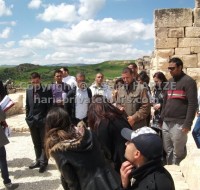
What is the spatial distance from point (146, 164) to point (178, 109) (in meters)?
2.82

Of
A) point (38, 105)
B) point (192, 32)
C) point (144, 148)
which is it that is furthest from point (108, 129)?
point (192, 32)

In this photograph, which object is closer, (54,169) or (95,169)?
(95,169)

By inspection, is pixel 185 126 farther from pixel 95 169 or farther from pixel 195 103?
pixel 95 169

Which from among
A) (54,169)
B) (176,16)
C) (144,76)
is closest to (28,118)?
(54,169)

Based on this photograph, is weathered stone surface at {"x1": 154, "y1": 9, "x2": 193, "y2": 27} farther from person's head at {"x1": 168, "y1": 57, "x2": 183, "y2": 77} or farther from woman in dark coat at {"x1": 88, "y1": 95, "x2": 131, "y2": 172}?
woman in dark coat at {"x1": 88, "y1": 95, "x2": 131, "y2": 172}

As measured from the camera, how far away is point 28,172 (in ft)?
19.1

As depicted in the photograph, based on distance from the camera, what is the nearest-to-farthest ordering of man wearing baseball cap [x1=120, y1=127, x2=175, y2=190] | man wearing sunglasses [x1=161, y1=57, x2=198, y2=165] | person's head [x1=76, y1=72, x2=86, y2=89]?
1. man wearing baseball cap [x1=120, y1=127, x2=175, y2=190]
2. man wearing sunglasses [x1=161, y1=57, x2=198, y2=165]
3. person's head [x1=76, y1=72, x2=86, y2=89]

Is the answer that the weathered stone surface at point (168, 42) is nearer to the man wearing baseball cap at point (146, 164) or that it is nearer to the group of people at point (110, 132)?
the group of people at point (110, 132)

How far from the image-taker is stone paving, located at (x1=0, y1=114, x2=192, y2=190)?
479 cm

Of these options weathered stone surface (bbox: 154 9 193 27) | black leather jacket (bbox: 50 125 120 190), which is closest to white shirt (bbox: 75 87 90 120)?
black leather jacket (bbox: 50 125 120 190)

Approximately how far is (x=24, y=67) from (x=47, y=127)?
3324 cm

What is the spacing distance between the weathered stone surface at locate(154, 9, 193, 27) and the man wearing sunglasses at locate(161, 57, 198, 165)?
4.21 metres

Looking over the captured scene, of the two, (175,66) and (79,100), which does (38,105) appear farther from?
(175,66)

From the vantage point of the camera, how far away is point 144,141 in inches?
90.4
